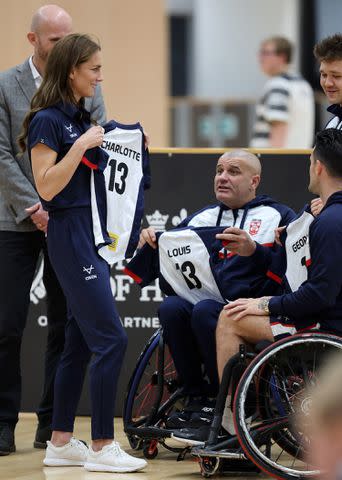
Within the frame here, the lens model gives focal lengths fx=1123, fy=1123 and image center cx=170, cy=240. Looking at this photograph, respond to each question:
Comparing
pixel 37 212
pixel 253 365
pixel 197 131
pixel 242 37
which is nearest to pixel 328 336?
pixel 253 365

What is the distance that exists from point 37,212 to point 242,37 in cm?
833

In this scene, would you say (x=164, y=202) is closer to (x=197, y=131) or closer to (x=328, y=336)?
(x=328, y=336)

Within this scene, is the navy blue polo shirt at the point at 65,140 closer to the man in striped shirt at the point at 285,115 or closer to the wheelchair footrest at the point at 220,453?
the wheelchair footrest at the point at 220,453

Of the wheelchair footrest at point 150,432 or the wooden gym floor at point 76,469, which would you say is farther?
the wheelchair footrest at point 150,432

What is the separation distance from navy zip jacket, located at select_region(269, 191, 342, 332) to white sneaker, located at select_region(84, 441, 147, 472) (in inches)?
30.7

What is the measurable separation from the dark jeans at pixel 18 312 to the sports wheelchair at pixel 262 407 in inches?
17.3

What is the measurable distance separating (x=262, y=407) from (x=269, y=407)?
25 mm

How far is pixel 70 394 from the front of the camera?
4121 millimetres

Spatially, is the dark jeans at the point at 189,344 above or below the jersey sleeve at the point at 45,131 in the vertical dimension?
below

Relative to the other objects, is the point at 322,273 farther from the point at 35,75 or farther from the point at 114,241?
the point at 35,75

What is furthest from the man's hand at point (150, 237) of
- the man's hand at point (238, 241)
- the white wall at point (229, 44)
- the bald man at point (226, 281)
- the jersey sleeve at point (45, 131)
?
the white wall at point (229, 44)

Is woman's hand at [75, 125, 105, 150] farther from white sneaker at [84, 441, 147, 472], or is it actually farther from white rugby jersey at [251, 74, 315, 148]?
white rugby jersey at [251, 74, 315, 148]

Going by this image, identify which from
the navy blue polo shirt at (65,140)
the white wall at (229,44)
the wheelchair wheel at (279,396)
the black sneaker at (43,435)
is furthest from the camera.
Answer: the white wall at (229,44)

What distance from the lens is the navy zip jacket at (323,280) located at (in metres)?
3.65
